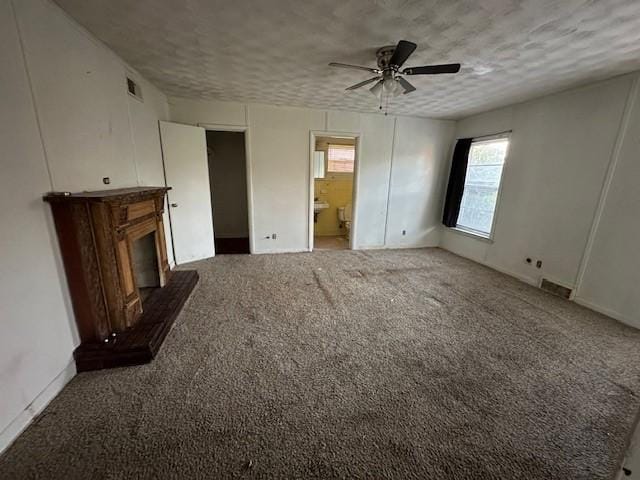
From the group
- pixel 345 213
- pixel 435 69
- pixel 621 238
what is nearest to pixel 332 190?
pixel 345 213

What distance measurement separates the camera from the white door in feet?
11.6

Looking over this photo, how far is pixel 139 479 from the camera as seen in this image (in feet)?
3.73

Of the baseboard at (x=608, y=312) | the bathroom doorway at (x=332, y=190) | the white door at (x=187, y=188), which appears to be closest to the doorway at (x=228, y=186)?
the white door at (x=187, y=188)

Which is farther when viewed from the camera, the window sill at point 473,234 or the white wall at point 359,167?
the window sill at point 473,234

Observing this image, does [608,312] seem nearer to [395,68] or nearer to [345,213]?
[395,68]

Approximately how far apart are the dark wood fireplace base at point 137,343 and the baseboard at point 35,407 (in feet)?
0.27

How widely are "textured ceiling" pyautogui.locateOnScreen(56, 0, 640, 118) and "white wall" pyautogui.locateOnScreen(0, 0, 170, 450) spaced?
0.36m

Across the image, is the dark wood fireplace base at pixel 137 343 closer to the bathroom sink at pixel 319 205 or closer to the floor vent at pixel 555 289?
the bathroom sink at pixel 319 205

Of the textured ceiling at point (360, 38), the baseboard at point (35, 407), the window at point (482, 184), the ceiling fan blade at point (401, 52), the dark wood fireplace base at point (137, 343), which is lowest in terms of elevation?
the baseboard at point (35, 407)

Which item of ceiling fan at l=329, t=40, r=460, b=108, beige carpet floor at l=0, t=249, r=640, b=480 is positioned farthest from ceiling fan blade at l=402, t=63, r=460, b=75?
beige carpet floor at l=0, t=249, r=640, b=480

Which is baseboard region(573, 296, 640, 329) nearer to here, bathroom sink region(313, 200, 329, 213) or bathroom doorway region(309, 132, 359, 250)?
bathroom doorway region(309, 132, 359, 250)

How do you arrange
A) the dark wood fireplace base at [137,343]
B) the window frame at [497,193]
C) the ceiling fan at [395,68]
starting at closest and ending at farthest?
the dark wood fireplace base at [137,343]
the ceiling fan at [395,68]
the window frame at [497,193]

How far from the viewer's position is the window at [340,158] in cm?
554

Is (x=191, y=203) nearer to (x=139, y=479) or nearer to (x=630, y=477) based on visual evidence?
(x=139, y=479)
